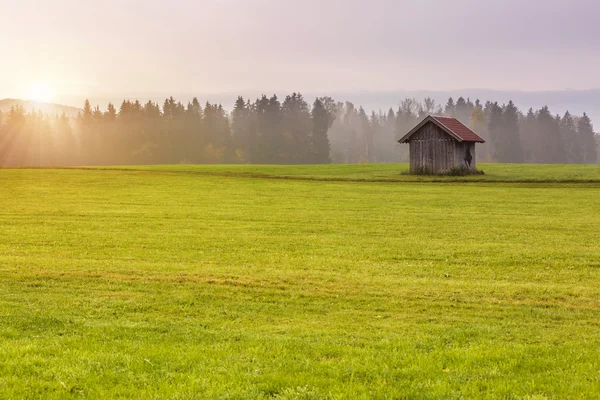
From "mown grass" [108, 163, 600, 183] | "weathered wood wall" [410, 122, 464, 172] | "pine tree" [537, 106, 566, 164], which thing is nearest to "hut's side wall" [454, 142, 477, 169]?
"weathered wood wall" [410, 122, 464, 172]

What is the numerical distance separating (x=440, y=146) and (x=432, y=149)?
36.7 inches

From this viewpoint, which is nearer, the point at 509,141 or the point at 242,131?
the point at 242,131

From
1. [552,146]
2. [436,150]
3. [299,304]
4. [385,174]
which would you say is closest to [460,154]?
[436,150]

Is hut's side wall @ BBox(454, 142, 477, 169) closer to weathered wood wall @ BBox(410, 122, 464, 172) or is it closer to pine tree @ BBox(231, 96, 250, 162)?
weathered wood wall @ BBox(410, 122, 464, 172)

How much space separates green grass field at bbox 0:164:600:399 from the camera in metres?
9.23

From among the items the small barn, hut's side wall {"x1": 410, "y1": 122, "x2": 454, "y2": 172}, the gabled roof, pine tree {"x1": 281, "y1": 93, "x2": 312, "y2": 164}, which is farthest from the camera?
pine tree {"x1": 281, "y1": 93, "x2": 312, "y2": 164}

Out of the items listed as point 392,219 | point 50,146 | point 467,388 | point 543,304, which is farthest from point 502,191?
point 50,146

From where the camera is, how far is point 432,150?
65250 mm

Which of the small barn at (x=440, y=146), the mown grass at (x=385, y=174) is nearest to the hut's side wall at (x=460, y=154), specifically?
the small barn at (x=440, y=146)

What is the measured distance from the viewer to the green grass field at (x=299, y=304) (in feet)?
30.3

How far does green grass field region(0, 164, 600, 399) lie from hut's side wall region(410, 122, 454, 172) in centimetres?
3064

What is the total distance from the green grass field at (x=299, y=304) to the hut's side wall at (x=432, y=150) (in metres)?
30.6

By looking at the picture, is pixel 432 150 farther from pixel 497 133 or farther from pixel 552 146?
pixel 552 146

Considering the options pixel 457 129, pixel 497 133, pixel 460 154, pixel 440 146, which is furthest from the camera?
pixel 497 133
